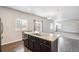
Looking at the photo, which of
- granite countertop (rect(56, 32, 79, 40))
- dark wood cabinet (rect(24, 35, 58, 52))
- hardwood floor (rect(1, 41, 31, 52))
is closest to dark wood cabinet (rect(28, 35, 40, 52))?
dark wood cabinet (rect(24, 35, 58, 52))

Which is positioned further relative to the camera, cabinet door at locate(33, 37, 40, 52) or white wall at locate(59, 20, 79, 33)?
cabinet door at locate(33, 37, 40, 52)

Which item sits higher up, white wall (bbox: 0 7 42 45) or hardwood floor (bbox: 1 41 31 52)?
white wall (bbox: 0 7 42 45)

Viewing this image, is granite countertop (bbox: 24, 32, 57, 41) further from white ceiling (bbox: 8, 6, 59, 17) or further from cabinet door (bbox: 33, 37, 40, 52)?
white ceiling (bbox: 8, 6, 59, 17)

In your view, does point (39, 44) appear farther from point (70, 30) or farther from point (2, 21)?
point (2, 21)

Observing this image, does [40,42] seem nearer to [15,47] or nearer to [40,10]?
[15,47]

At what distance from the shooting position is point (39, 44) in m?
1.33

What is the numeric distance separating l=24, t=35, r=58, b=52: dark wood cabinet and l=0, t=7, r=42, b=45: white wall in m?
0.19

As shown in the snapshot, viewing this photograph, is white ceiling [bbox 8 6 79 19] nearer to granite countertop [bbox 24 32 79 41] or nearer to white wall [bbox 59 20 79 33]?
white wall [bbox 59 20 79 33]

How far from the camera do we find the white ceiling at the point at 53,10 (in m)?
1.19

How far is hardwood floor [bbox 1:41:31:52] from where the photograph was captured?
1.25 meters

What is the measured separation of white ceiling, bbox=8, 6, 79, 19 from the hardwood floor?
0.60 meters

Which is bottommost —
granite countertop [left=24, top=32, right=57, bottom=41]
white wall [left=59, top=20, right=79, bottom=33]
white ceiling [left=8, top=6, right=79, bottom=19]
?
granite countertop [left=24, top=32, right=57, bottom=41]

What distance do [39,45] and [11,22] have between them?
64 centimetres
